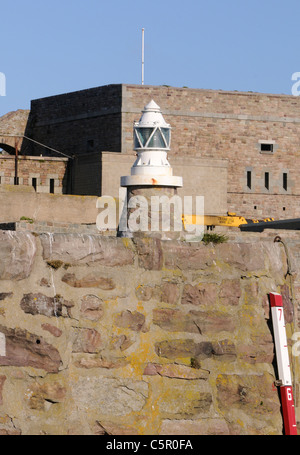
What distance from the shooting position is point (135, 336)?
4398 millimetres

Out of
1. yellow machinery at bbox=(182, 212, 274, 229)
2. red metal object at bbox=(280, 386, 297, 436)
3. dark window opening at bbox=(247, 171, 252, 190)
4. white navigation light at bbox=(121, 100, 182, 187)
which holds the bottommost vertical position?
red metal object at bbox=(280, 386, 297, 436)

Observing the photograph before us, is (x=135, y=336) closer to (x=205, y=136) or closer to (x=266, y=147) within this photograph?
(x=205, y=136)

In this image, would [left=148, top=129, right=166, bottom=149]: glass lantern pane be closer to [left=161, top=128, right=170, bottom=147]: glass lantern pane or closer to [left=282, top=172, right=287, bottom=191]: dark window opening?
[left=161, top=128, right=170, bottom=147]: glass lantern pane

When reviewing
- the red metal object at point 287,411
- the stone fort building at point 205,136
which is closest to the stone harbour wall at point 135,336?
the red metal object at point 287,411

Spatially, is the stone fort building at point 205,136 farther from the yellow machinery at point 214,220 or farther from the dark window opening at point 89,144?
the yellow machinery at point 214,220

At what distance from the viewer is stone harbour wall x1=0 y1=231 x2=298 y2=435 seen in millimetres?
4102

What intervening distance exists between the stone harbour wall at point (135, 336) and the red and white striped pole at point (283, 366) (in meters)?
0.04

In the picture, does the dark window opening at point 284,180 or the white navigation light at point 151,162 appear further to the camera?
the dark window opening at point 284,180

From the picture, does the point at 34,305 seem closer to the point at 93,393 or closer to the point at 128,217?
the point at 93,393

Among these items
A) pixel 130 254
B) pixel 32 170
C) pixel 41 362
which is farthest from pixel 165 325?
pixel 32 170

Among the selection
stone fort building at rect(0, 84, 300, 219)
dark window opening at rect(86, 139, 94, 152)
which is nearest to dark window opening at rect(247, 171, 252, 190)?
stone fort building at rect(0, 84, 300, 219)

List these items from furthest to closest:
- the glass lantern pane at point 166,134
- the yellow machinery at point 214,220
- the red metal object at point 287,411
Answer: the yellow machinery at point 214,220 < the glass lantern pane at point 166,134 < the red metal object at point 287,411

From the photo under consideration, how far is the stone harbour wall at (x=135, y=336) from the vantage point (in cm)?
410

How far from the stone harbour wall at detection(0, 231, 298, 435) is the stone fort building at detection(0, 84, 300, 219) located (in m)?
35.6
